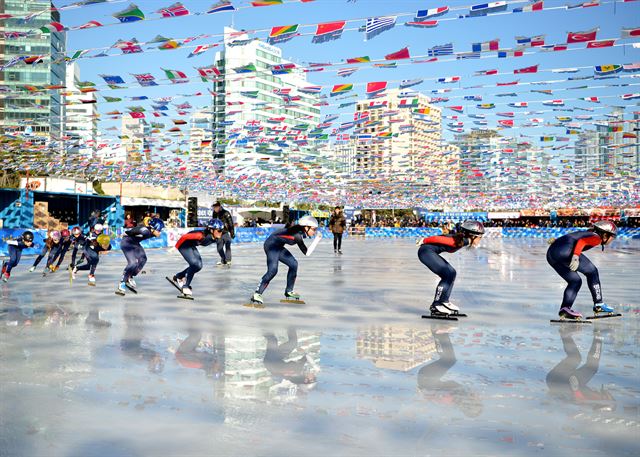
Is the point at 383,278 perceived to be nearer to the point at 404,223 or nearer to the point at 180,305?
the point at 180,305

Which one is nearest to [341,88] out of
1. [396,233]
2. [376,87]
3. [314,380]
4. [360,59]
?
Result: [376,87]

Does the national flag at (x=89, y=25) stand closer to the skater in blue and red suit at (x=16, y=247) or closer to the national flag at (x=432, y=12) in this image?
the skater in blue and red suit at (x=16, y=247)

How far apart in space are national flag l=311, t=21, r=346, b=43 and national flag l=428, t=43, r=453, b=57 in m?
2.57

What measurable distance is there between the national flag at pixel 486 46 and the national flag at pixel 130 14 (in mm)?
7036

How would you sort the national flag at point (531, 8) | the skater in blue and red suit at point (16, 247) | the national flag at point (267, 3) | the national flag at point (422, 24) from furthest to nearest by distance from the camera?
the skater in blue and red suit at point (16, 247), the national flag at point (422, 24), the national flag at point (531, 8), the national flag at point (267, 3)

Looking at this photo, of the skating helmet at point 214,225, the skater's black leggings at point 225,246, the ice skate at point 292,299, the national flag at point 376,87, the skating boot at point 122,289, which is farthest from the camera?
the skater's black leggings at point 225,246

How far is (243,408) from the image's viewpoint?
4.40 m

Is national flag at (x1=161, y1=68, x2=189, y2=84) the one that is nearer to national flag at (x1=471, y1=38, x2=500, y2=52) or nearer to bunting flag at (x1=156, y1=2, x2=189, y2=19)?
bunting flag at (x1=156, y1=2, x2=189, y2=19)

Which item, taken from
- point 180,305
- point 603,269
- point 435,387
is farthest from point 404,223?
point 435,387

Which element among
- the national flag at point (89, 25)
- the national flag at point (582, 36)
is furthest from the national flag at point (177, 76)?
the national flag at point (582, 36)

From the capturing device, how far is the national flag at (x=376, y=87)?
17609 millimetres

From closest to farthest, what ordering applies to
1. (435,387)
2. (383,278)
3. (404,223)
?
1. (435,387)
2. (383,278)
3. (404,223)

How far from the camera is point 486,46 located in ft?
47.1

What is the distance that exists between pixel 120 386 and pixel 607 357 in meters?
4.39
